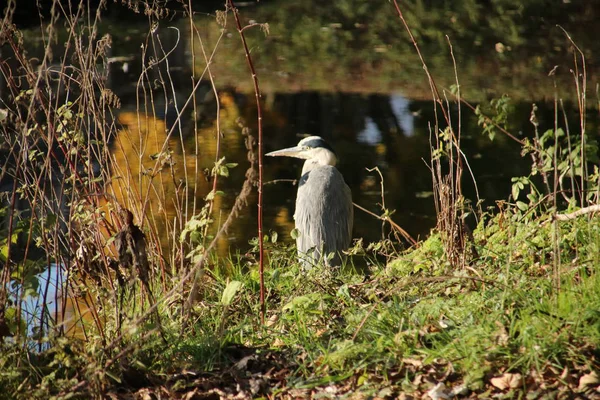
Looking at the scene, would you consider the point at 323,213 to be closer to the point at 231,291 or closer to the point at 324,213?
the point at 324,213

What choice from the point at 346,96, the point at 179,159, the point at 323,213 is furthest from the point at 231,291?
the point at 346,96

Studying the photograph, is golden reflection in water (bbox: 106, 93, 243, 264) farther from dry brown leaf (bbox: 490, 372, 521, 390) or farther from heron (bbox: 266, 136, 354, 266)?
dry brown leaf (bbox: 490, 372, 521, 390)

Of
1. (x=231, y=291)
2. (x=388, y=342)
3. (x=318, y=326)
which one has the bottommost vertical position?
(x=318, y=326)

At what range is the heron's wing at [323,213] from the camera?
564 cm

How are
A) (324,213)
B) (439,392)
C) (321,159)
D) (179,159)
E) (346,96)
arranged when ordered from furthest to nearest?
1. (346,96)
2. (179,159)
3. (321,159)
4. (324,213)
5. (439,392)

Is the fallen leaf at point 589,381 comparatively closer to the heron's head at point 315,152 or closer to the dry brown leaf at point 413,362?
the dry brown leaf at point 413,362

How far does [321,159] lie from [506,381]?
12.5ft

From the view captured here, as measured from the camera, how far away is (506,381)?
2939mm

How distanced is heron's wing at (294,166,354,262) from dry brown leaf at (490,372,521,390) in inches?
106

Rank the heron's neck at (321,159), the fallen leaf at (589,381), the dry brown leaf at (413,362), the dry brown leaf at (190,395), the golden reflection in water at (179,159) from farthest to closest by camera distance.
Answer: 1. the golden reflection in water at (179,159)
2. the heron's neck at (321,159)
3. the dry brown leaf at (190,395)
4. the dry brown leaf at (413,362)
5. the fallen leaf at (589,381)

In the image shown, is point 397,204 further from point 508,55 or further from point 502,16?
A: point 502,16

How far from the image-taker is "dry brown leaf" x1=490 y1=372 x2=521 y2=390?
2.92 m

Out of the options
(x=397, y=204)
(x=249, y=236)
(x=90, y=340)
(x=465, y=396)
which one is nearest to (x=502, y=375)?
(x=465, y=396)

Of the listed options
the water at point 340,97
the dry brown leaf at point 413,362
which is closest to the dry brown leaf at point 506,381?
the dry brown leaf at point 413,362
